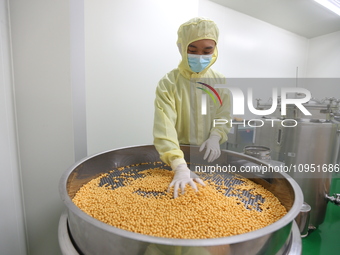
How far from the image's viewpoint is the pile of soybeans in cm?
66

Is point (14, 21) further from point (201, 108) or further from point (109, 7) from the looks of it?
point (201, 108)

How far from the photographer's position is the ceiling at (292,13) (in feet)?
8.80

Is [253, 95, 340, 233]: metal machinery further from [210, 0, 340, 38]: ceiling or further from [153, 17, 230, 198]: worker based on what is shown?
[210, 0, 340, 38]: ceiling

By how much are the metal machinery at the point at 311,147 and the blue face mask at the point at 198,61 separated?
1103mm

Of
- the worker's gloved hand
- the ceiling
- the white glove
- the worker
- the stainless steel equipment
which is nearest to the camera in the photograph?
the stainless steel equipment

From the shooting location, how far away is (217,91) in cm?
127

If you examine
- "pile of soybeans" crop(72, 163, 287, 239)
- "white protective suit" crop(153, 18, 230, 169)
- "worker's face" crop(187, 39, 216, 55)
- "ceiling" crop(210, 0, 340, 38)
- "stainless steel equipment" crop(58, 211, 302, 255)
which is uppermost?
"ceiling" crop(210, 0, 340, 38)

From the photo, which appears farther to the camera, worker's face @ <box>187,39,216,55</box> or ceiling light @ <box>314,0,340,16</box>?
ceiling light @ <box>314,0,340,16</box>

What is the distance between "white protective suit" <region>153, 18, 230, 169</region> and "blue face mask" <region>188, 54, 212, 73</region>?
0.03 metres

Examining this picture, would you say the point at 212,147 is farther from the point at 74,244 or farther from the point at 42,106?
the point at 42,106

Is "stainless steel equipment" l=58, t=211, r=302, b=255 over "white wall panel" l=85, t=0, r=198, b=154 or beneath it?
beneath

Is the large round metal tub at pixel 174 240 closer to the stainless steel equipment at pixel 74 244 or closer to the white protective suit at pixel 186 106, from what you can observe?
the stainless steel equipment at pixel 74 244

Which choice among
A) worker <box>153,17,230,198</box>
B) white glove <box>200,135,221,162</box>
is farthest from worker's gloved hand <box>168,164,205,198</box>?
white glove <box>200,135,221,162</box>

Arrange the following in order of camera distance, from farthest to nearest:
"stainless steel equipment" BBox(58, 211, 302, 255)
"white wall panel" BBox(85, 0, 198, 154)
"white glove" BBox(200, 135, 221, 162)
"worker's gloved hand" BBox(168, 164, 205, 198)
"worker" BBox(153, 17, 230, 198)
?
"white wall panel" BBox(85, 0, 198, 154), "white glove" BBox(200, 135, 221, 162), "worker" BBox(153, 17, 230, 198), "worker's gloved hand" BBox(168, 164, 205, 198), "stainless steel equipment" BBox(58, 211, 302, 255)
